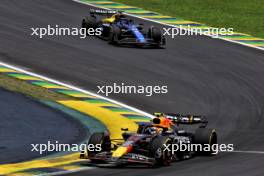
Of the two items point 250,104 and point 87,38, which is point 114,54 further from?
point 250,104

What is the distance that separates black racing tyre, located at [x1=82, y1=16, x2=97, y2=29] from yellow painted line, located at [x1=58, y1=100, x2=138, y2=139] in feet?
35.3

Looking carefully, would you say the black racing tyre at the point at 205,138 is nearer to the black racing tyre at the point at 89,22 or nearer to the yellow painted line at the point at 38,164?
the yellow painted line at the point at 38,164

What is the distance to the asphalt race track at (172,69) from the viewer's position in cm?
2691

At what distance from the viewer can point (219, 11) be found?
153 ft

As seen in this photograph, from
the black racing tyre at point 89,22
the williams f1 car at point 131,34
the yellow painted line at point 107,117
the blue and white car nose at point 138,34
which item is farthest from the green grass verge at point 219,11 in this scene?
the yellow painted line at point 107,117

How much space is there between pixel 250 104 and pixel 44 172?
38.4 feet

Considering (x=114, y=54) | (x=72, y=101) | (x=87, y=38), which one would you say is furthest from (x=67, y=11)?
(x=72, y=101)

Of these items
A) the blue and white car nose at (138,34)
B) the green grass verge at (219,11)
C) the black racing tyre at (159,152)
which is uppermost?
the green grass verge at (219,11)

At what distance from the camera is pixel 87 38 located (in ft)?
128

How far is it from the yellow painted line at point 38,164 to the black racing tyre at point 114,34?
15.5 m

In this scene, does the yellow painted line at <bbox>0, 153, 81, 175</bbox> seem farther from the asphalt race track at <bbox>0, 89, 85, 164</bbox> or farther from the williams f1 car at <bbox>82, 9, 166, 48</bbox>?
the williams f1 car at <bbox>82, 9, 166, 48</bbox>

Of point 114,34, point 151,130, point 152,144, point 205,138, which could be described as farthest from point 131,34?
point 152,144

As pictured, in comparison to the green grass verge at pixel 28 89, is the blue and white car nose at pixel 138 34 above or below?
above

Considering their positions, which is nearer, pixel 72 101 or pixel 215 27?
pixel 72 101
